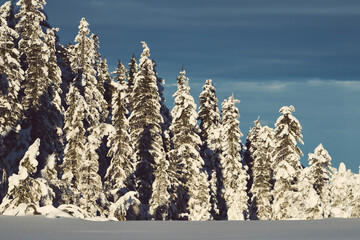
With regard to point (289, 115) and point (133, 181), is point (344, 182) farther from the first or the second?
point (133, 181)

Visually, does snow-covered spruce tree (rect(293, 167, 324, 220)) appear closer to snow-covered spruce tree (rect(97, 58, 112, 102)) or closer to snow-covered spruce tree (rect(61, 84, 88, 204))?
snow-covered spruce tree (rect(61, 84, 88, 204))

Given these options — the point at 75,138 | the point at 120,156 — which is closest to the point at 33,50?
the point at 75,138

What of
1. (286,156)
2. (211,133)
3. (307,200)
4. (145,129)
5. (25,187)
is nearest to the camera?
(25,187)

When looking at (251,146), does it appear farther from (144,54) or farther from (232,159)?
(144,54)

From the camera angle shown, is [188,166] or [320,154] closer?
[188,166]

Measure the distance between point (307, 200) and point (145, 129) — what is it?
48.9ft

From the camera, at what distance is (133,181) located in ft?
122

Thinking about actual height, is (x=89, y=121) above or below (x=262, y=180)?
above

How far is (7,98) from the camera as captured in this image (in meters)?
26.4

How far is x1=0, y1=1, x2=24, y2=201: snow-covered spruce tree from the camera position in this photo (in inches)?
1025

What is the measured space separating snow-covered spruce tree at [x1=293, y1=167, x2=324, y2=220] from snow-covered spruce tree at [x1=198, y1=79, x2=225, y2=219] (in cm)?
1395

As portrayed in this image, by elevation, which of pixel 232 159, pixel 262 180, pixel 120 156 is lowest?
pixel 120 156

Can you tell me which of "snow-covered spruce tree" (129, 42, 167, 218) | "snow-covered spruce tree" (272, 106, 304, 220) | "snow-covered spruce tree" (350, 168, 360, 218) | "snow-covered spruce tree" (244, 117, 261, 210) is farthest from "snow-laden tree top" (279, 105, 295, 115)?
"snow-covered spruce tree" (350, 168, 360, 218)

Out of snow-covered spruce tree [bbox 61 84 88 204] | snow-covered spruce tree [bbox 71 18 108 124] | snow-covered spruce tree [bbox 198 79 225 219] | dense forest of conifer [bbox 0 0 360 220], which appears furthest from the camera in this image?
snow-covered spruce tree [bbox 198 79 225 219]
